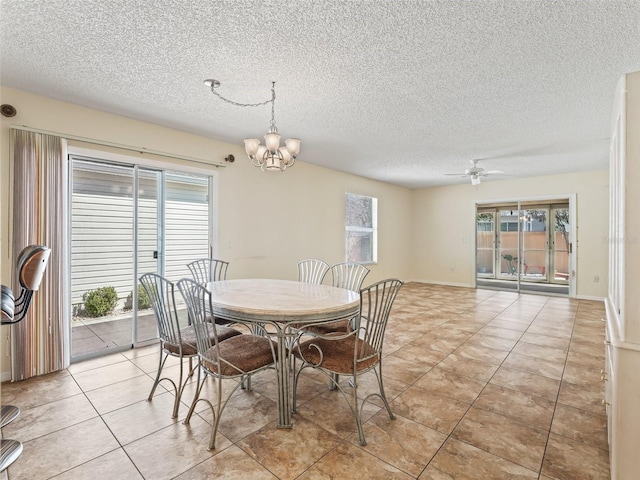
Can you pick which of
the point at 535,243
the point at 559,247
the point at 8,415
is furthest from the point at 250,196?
the point at 559,247

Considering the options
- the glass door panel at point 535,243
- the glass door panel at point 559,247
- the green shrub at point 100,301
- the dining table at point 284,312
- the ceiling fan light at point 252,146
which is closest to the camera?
the dining table at point 284,312

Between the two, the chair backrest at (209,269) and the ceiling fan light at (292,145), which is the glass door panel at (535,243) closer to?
the ceiling fan light at (292,145)

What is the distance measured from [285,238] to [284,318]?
298cm

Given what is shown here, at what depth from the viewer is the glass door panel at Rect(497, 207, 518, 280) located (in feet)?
27.0

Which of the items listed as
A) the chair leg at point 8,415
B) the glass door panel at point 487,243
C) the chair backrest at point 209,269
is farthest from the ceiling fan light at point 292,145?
the glass door panel at point 487,243

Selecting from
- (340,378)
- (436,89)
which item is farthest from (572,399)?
(436,89)

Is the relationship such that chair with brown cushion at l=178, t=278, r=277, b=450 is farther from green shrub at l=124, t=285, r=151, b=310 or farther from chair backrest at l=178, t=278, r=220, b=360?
green shrub at l=124, t=285, r=151, b=310

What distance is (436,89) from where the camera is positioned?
2645 mm

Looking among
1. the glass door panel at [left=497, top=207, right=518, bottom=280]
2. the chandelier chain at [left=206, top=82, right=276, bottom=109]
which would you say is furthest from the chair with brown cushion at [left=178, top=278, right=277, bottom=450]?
the glass door panel at [left=497, top=207, right=518, bottom=280]

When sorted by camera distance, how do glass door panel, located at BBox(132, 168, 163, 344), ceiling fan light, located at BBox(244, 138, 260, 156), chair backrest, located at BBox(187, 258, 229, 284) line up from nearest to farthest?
ceiling fan light, located at BBox(244, 138, 260, 156), glass door panel, located at BBox(132, 168, 163, 344), chair backrest, located at BBox(187, 258, 229, 284)

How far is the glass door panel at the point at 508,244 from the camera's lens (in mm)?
8219

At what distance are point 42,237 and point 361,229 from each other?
5.14m

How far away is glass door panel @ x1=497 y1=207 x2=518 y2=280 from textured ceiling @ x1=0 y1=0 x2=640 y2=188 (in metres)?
4.84

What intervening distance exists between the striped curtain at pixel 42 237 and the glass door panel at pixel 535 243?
902cm
